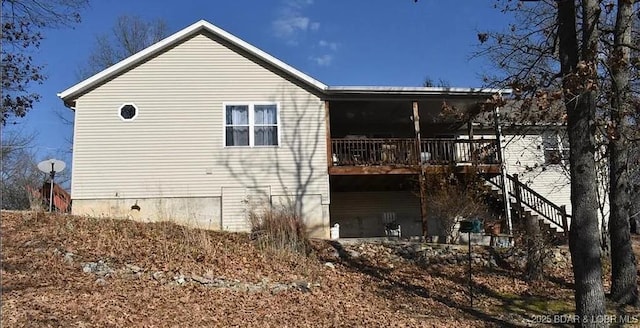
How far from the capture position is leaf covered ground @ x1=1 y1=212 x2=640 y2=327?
8.16 meters

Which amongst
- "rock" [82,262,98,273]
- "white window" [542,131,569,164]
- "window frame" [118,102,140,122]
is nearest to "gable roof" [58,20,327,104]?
"window frame" [118,102,140,122]

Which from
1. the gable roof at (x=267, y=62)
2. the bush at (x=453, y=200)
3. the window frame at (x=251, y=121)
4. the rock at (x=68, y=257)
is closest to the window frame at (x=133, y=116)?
the gable roof at (x=267, y=62)

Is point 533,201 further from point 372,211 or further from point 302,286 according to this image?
point 302,286

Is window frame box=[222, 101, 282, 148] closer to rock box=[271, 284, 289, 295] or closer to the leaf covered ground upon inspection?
the leaf covered ground

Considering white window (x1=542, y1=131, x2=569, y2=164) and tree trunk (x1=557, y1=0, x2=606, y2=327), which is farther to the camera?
white window (x1=542, y1=131, x2=569, y2=164)

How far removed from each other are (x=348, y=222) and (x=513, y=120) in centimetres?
1049

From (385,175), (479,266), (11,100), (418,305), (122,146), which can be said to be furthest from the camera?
(385,175)

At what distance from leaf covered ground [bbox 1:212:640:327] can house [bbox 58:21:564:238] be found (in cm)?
261

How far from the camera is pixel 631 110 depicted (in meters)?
10.2

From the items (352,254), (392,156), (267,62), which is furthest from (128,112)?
(392,156)

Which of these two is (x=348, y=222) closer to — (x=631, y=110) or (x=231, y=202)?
(x=231, y=202)

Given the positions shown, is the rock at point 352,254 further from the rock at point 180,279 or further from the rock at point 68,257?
the rock at point 68,257

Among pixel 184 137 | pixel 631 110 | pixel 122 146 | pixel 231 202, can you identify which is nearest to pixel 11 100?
pixel 122 146

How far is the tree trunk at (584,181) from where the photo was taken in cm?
817
